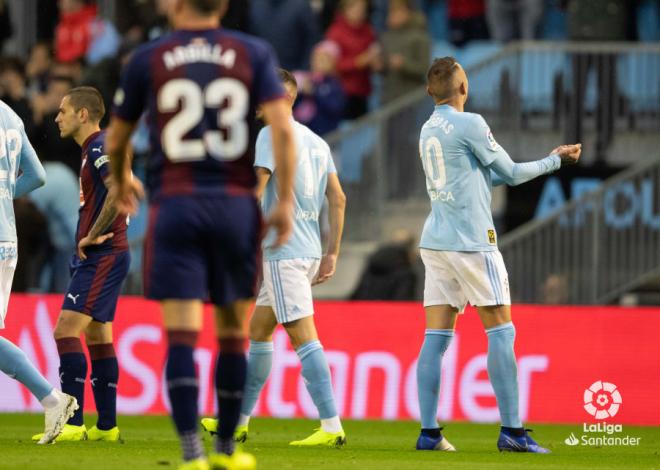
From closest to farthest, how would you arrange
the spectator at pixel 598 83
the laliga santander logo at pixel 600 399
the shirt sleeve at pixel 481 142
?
the shirt sleeve at pixel 481 142
the laliga santander logo at pixel 600 399
the spectator at pixel 598 83

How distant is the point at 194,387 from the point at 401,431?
5.77m

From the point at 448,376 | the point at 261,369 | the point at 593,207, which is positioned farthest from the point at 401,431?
the point at 593,207

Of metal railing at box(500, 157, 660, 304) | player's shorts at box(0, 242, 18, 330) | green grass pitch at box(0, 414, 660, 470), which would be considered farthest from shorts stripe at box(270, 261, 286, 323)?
metal railing at box(500, 157, 660, 304)

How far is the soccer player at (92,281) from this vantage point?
31.2ft

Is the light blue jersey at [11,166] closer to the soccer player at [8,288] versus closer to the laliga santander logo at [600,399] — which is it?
the soccer player at [8,288]

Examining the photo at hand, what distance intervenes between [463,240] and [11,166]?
9.69ft

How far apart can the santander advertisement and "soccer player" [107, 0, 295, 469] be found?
6.88 meters

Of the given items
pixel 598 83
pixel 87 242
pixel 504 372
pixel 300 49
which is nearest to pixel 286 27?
pixel 300 49

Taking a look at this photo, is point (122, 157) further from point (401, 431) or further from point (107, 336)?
point (401, 431)

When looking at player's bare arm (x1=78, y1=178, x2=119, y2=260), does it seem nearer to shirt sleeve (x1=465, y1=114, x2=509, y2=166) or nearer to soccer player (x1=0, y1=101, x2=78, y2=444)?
soccer player (x1=0, y1=101, x2=78, y2=444)

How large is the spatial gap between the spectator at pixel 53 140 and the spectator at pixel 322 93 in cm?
270

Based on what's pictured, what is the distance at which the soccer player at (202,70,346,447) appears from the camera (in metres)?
9.30

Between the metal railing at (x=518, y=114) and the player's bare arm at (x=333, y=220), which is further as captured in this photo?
the metal railing at (x=518, y=114)

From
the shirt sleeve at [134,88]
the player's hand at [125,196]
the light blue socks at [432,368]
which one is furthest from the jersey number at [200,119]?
the light blue socks at [432,368]
